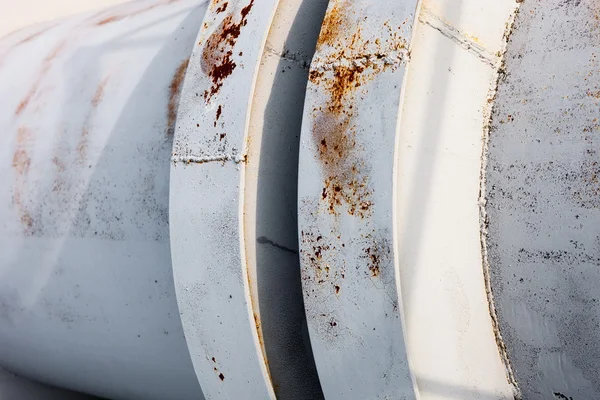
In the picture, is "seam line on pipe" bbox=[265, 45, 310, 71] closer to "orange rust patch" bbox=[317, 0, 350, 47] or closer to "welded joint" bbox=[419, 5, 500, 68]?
"orange rust patch" bbox=[317, 0, 350, 47]

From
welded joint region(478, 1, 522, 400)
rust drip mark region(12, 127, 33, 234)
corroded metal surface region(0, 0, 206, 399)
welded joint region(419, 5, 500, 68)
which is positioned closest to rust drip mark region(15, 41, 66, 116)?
corroded metal surface region(0, 0, 206, 399)

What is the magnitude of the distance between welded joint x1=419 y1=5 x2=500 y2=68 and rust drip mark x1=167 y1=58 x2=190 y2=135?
81 cm

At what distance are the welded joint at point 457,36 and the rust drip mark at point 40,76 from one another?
158 centimetres

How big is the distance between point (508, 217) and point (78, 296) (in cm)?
141

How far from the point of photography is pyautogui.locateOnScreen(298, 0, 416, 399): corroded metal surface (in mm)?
1467

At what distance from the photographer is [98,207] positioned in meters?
2.14

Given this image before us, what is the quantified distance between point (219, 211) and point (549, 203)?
78cm

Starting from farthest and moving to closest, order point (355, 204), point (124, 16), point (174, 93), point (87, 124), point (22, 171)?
point (124, 16) < point (22, 171) < point (87, 124) < point (174, 93) < point (355, 204)

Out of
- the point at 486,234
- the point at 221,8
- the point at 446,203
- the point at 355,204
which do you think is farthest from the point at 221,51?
the point at 486,234

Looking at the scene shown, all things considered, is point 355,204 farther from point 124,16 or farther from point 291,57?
point 124,16

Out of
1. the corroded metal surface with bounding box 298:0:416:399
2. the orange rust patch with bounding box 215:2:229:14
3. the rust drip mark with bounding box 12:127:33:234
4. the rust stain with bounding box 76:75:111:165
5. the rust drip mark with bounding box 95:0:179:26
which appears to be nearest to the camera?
the corroded metal surface with bounding box 298:0:416:399

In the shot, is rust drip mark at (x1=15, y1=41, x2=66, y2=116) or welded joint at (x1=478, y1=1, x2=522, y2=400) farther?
rust drip mark at (x1=15, y1=41, x2=66, y2=116)

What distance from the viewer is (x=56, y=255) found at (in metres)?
2.28

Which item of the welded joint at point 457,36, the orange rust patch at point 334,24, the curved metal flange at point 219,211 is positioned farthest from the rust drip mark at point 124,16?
the welded joint at point 457,36
